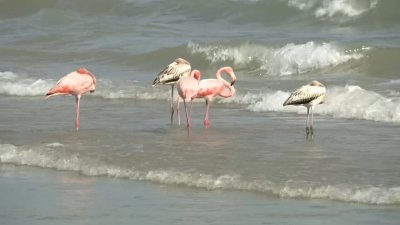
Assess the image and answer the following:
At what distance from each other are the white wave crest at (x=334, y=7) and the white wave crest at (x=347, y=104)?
10.5 m

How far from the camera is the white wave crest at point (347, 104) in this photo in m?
15.1

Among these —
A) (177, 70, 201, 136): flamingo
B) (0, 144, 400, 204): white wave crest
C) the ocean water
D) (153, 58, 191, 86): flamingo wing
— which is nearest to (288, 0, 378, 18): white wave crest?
the ocean water

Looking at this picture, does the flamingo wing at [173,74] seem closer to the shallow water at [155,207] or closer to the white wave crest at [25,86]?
the white wave crest at [25,86]

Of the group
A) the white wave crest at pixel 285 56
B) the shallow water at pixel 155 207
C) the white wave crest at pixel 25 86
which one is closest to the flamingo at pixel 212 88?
the shallow water at pixel 155 207

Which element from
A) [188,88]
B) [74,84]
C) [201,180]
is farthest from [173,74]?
[201,180]

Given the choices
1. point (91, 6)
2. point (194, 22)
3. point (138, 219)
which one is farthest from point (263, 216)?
point (91, 6)

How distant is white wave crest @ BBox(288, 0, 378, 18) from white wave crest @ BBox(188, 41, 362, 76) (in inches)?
186

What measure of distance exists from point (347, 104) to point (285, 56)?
650 centimetres

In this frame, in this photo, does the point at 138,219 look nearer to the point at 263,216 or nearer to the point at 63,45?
the point at 263,216

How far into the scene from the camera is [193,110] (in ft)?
55.0

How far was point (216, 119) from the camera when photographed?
15.6m

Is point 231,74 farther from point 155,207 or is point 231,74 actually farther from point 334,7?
point 334,7

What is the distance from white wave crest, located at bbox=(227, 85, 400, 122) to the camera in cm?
1514

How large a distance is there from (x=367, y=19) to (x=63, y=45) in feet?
23.6
